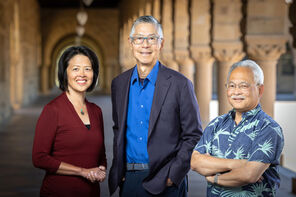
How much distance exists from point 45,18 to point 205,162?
29731 millimetres

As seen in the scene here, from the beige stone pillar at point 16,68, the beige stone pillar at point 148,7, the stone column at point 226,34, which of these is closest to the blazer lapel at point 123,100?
the stone column at point 226,34

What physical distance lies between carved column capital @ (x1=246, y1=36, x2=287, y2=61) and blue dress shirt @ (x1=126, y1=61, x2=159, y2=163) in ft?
15.3

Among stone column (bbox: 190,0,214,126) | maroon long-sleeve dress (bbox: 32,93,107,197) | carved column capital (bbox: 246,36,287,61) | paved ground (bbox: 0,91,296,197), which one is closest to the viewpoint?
maroon long-sleeve dress (bbox: 32,93,107,197)

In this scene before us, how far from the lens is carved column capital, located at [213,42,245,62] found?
30.0 ft

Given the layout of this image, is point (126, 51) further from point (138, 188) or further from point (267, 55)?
point (138, 188)

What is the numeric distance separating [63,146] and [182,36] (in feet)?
32.5

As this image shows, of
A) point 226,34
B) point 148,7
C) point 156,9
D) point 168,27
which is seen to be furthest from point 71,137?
point 148,7

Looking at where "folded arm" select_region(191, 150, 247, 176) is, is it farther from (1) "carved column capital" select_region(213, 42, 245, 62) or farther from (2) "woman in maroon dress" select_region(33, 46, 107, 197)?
(1) "carved column capital" select_region(213, 42, 245, 62)

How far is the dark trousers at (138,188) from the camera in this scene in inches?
113

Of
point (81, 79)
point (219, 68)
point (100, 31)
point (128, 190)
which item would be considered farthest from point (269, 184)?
point (100, 31)

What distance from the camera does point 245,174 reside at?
2.27 metres

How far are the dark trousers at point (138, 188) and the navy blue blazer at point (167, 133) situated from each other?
5 cm

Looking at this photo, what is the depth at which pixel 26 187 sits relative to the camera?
18.3 feet

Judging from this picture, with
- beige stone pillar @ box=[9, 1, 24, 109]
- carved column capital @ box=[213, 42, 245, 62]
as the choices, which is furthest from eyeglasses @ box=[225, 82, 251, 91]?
beige stone pillar @ box=[9, 1, 24, 109]
